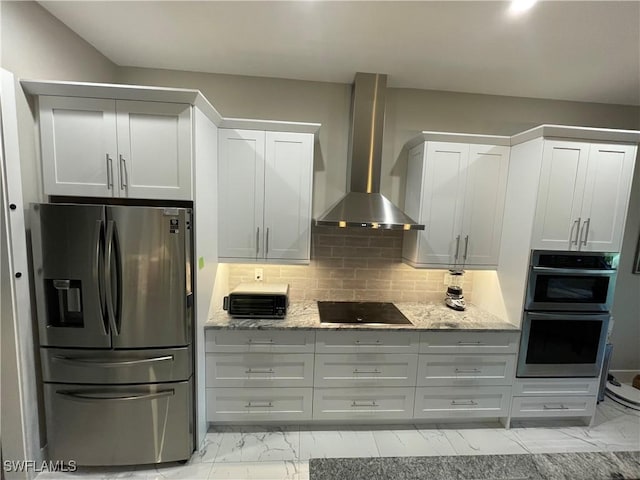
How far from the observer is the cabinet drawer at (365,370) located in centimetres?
220

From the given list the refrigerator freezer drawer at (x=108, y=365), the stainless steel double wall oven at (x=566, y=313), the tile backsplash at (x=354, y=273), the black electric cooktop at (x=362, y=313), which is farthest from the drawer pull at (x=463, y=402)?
the refrigerator freezer drawer at (x=108, y=365)

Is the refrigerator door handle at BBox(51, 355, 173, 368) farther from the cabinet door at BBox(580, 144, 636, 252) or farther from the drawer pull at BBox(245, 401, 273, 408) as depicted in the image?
the cabinet door at BBox(580, 144, 636, 252)

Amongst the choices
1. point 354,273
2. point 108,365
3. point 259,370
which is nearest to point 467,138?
point 354,273

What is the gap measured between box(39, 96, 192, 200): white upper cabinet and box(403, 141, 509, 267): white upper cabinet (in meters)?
1.87

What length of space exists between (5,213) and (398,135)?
289 cm

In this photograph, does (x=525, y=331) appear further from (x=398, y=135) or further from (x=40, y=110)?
(x=40, y=110)

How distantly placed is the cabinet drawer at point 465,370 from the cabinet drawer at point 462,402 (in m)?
0.06

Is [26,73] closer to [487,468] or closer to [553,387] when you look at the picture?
[487,468]

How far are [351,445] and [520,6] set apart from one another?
10.1 ft

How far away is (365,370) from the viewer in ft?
7.30

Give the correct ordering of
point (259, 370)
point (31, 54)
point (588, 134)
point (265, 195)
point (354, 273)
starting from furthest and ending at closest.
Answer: point (354, 273)
point (265, 195)
point (259, 370)
point (588, 134)
point (31, 54)

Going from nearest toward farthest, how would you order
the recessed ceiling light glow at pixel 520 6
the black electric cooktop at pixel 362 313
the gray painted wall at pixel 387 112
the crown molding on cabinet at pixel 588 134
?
the recessed ceiling light glow at pixel 520 6, the crown molding on cabinet at pixel 588 134, the black electric cooktop at pixel 362 313, the gray painted wall at pixel 387 112

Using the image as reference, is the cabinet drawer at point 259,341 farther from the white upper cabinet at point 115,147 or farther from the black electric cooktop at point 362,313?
the white upper cabinet at point 115,147

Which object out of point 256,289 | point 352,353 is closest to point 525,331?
point 352,353
